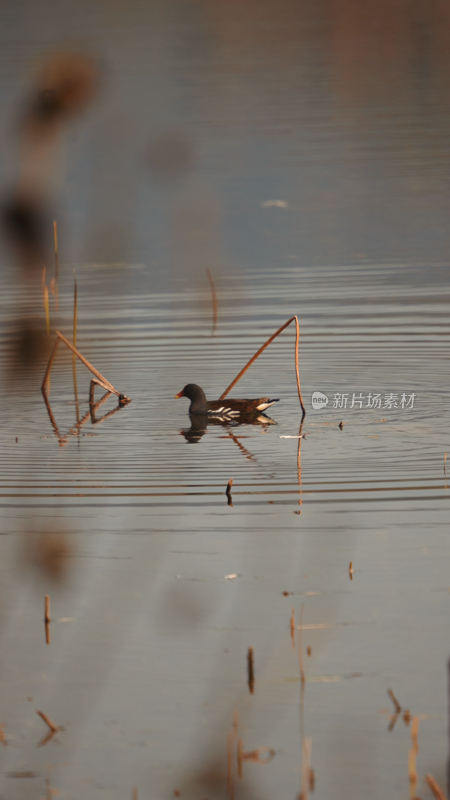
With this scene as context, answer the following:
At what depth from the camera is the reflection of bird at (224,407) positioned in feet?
34.5

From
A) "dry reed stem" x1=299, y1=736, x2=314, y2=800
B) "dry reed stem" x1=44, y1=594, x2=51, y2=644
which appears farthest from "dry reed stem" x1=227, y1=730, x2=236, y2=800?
"dry reed stem" x1=44, y1=594, x2=51, y2=644

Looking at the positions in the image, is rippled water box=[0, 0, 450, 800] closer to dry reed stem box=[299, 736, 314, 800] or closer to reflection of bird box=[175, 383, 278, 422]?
dry reed stem box=[299, 736, 314, 800]

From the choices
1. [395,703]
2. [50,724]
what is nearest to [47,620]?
[50,724]

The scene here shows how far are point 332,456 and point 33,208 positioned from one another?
727 cm

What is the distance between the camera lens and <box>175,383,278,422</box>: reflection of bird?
414 inches

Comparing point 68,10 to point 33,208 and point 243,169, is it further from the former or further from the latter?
point 243,169

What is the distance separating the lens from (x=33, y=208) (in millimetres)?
1886

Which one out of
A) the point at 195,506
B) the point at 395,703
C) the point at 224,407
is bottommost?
the point at 395,703

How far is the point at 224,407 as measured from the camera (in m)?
10.8

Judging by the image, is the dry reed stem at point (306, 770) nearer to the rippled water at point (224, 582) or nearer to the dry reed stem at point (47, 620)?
the rippled water at point (224, 582)

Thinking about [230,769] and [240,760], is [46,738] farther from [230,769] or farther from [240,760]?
[230,769]

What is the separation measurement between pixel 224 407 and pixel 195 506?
3.16 metres

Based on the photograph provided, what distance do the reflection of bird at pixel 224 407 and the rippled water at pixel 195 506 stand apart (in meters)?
0.19

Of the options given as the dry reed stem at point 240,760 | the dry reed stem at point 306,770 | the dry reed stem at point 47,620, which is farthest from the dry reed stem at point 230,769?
the dry reed stem at point 47,620
